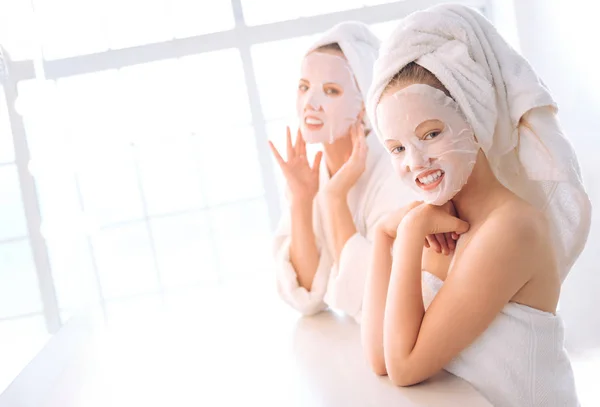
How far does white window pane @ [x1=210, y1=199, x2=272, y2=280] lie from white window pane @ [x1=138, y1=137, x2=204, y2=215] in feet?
0.42

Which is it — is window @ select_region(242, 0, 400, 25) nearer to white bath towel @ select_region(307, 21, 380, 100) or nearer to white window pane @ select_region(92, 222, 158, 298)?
white window pane @ select_region(92, 222, 158, 298)

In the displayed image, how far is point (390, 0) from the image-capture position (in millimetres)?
2822

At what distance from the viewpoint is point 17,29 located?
84.5 inches

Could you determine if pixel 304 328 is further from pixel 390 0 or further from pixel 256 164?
pixel 390 0

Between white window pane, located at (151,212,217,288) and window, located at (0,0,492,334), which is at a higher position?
window, located at (0,0,492,334)

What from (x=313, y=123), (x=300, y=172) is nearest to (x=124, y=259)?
(x=300, y=172)

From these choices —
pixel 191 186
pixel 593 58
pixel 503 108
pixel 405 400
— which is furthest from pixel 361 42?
pixel 191 186

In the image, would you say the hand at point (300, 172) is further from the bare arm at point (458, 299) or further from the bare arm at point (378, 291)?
the bare arm at point (458, 299)

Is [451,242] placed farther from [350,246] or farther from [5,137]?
[5,137]

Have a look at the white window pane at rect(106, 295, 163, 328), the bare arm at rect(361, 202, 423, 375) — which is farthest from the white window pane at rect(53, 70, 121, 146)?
the bare arm at rect(361, 202, 423, 375)

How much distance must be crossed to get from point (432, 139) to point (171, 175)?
82.1 inches

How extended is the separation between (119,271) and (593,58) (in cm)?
198

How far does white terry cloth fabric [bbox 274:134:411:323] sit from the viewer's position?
4.49 feet

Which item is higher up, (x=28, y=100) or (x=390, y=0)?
(x=390, y=0)
